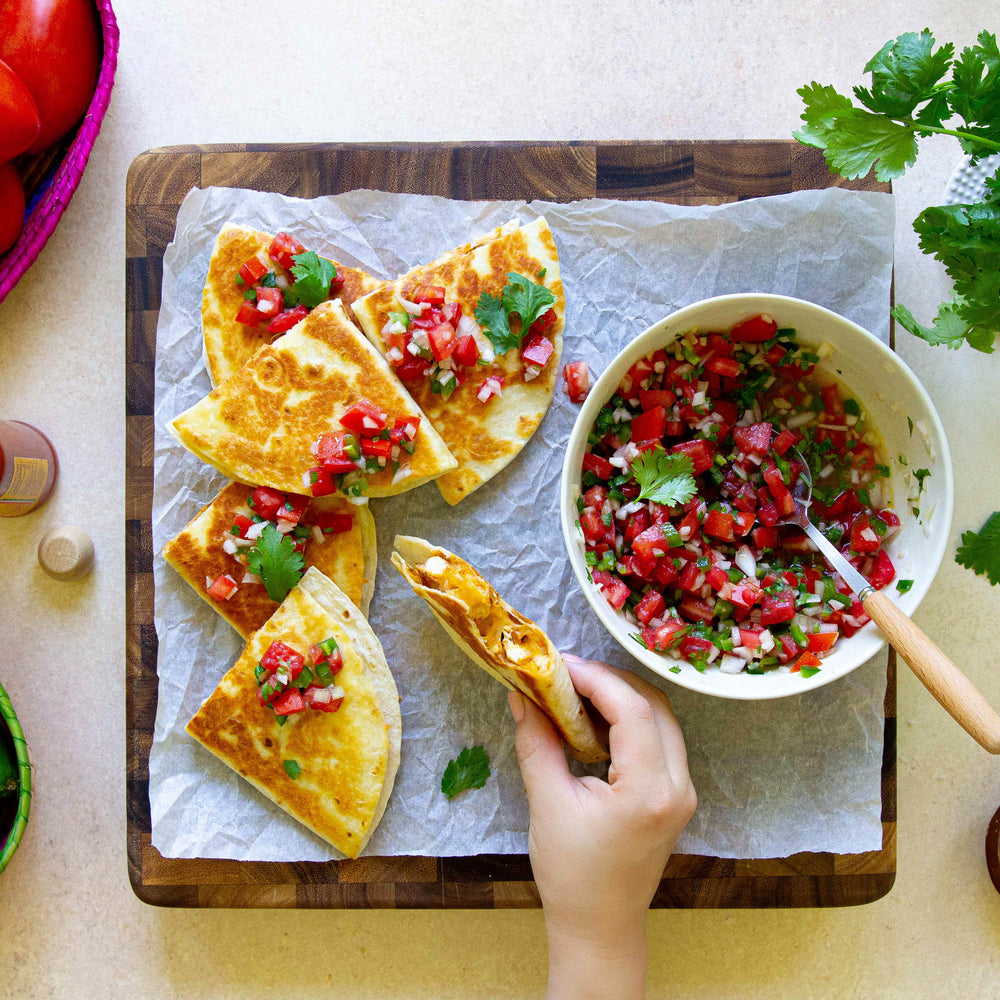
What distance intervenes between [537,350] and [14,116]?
169cm

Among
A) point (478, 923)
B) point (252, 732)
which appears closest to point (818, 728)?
point (478, 923)

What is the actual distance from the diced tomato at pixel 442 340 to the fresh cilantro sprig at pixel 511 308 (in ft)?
0.32

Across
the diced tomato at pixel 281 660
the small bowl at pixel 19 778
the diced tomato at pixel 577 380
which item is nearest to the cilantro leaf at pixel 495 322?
the diced tomato at pixel 577 380

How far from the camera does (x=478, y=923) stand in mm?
2844

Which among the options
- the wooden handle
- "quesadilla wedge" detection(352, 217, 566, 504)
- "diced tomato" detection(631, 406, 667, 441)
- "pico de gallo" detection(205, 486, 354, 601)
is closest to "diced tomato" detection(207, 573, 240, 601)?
"pico de gallo" detection(205, 486, 354, 601)

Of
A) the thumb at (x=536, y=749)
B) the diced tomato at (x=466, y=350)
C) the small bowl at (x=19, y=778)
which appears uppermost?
the diced tomato at (x=466, y=350)

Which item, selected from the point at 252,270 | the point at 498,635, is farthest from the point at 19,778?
the point at 252,270

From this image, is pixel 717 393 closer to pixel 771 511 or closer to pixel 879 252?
pixel 771 511

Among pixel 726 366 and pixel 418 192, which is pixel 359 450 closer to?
pixel 418 192

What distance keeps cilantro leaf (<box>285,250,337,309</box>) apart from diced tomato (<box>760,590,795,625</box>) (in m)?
1.60

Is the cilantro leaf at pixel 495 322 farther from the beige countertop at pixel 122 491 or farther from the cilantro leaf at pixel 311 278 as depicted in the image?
the beige countertop at pixel 122 491

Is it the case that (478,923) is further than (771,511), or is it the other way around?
(478,923)

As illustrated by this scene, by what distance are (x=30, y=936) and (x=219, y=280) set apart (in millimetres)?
2356

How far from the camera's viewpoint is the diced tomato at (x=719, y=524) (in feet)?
7.94
